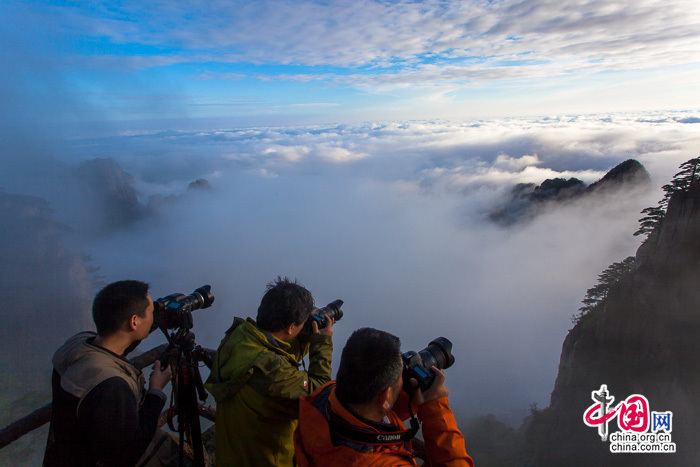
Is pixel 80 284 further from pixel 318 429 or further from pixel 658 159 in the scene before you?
pixel 658 159

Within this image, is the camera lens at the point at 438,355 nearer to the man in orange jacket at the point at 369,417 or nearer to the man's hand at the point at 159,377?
the man in orange jacket at the point at 369,417

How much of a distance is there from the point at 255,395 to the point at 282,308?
0.63 m

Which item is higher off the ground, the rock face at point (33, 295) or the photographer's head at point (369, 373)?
the photographer's head at point (369, 373)

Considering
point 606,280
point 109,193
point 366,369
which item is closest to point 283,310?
point 366,369

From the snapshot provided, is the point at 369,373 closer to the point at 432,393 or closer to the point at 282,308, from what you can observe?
the point at 432,393

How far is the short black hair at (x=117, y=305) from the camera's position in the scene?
7.92ft

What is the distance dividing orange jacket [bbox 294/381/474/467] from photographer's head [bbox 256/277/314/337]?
698 mm

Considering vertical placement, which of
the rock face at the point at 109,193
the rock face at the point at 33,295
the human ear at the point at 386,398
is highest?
the rock face at the point at 109,193

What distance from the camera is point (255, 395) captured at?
91.0 inches

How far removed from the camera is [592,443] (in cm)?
2005

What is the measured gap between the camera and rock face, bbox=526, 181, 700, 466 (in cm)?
1650

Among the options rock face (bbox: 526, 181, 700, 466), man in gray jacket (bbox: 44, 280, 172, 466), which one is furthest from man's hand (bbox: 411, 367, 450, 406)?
rock face (bbox: 526, 181, 700, 466)

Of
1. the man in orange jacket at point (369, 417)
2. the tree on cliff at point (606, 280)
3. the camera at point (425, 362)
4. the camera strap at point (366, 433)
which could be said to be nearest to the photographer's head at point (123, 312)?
the man in orange jacket at point (369, 417)

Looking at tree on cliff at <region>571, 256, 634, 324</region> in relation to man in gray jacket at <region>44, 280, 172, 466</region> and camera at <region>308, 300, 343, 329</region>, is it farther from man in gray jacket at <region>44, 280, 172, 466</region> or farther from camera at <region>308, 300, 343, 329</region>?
man in gray jacket at <region>44, 280, 172, 466</region>
